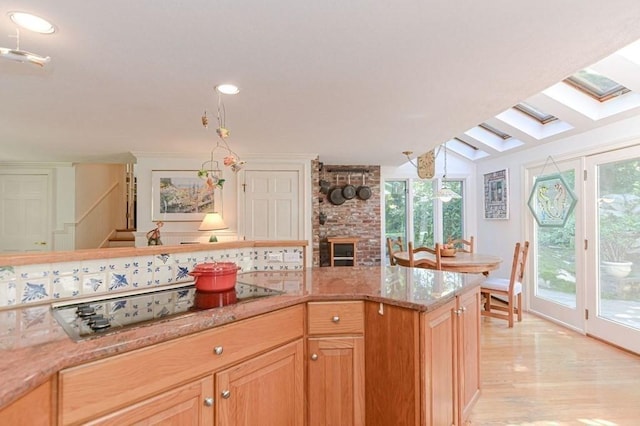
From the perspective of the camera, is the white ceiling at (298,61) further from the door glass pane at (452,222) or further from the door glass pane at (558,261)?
the door glass pane at (452,222)

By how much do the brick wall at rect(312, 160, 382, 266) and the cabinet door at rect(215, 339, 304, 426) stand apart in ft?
12.9

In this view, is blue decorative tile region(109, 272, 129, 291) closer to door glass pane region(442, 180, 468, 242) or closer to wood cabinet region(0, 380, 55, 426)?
wood cabinet region(0, 380, 55, 426)

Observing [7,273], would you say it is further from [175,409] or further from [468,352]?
[468,352]

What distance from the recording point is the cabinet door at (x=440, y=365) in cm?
146

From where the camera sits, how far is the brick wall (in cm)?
547

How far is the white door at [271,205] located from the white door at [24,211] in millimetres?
3196

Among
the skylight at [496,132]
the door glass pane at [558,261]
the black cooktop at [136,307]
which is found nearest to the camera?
the black cooktop at [136,307]

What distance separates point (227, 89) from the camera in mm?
2092

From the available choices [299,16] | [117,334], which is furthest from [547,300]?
[117,334]

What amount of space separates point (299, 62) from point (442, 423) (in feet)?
6.60

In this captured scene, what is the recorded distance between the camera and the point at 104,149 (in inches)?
153

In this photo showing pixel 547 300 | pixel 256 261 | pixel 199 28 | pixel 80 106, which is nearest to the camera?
pixel 199 28

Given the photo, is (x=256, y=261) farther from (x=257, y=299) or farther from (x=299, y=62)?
(x=299, y=62)

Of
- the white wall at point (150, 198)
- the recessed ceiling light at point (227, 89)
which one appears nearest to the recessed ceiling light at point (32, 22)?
the recessed ceiling light at point (227, 89)
